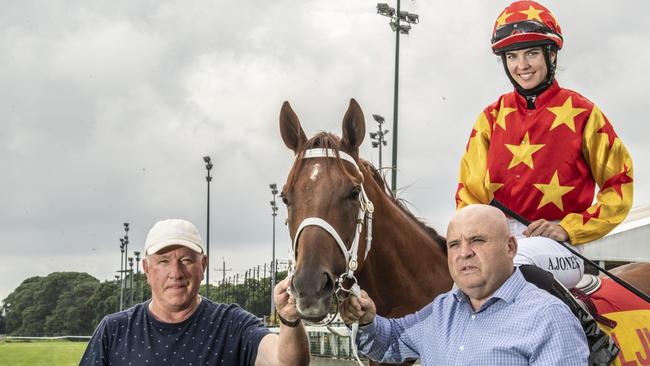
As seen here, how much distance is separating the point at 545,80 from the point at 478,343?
1787 millimetres

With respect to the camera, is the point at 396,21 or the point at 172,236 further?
the point at 396,21

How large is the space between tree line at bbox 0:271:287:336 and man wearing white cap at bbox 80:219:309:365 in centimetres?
7560

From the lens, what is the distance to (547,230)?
3.69 m

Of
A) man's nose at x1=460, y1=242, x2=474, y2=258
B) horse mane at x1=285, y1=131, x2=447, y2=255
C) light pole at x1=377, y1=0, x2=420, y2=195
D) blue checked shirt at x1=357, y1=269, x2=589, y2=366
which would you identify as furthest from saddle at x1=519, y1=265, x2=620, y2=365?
light pole at x1=377, y1=0, x2=420, y2=195

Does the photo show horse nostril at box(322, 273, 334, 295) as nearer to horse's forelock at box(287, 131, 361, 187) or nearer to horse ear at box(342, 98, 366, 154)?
horse's forelock at box(287, 131, 361, 187)

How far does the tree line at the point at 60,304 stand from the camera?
279ft

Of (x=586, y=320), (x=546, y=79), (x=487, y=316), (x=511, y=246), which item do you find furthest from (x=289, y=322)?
(x=546, y=79)

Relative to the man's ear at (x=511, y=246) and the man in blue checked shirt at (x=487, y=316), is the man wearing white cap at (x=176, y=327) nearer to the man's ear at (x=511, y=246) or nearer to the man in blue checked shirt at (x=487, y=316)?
the man in blue checked shirt at (x=487, y=316)

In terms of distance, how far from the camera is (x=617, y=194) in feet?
12.5

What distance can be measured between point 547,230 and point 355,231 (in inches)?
38.9

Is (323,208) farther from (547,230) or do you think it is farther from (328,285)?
(547,230)

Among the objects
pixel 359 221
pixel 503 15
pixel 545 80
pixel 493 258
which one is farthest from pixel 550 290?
pixel 503 15

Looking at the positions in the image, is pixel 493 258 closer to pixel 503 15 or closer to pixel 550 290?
pixel 550 290

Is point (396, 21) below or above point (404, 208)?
above
